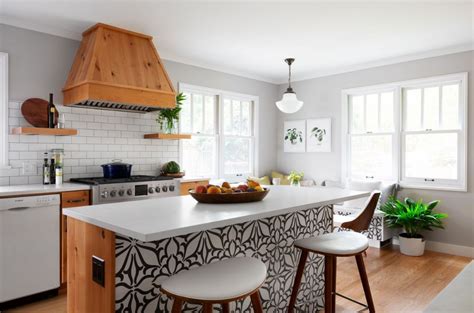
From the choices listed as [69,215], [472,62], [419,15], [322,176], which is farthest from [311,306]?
[472,62]

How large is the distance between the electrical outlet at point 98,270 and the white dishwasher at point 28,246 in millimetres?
1741

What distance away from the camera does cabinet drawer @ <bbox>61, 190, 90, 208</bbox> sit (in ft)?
10.6

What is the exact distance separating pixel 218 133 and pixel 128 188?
2.10m

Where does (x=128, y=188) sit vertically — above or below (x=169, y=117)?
below

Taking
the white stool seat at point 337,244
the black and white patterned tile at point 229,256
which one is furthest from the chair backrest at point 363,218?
the white stool seat at point 337,244

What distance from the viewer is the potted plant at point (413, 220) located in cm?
437

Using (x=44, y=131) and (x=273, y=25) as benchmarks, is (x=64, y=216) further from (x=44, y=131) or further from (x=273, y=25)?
(x=273, y=25)

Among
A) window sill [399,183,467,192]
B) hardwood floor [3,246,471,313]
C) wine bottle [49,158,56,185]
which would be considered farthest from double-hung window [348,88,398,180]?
wine bottle [49,158,56,185]

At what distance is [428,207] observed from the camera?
4395 millimetres

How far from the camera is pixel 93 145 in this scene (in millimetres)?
4059

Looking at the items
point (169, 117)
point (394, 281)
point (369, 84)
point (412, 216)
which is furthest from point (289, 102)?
point (394, 281)

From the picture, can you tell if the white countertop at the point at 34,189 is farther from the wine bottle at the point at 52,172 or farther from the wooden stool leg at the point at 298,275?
the wooden stool leg at the point at 298,275

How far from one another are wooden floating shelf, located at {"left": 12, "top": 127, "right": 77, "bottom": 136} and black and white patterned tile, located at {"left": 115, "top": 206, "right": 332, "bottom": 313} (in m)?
2.29

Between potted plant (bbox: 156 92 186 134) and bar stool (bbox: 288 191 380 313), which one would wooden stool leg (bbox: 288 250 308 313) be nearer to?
bar stool (bbox: 288 191 380 313)
